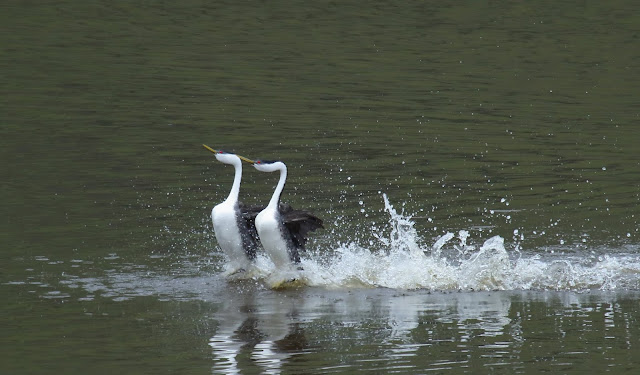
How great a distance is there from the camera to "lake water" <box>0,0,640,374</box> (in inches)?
442

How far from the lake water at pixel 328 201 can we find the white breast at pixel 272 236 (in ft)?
1.31

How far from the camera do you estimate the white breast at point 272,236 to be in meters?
13.9

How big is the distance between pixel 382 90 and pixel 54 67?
9.17 meters

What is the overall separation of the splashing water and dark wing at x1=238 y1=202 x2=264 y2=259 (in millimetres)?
214

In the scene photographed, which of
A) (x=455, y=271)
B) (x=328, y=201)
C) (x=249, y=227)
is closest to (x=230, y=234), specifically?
(x=249, y=227)

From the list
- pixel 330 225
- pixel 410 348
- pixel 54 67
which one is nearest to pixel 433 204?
pixel 330 225

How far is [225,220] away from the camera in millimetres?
14195

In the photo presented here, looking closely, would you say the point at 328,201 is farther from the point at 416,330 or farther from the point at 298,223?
the point at 416,330

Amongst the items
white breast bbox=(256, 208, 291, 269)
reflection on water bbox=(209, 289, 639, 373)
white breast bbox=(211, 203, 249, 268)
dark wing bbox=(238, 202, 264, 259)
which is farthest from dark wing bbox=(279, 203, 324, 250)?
reflection on water bbox=(209, 289, 639, 373)

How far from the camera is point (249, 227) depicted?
14695 millimetres

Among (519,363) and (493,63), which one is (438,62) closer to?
(493,63)

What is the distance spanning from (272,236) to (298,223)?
1.54 ft

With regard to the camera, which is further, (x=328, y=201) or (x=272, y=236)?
(x=328, y=201)

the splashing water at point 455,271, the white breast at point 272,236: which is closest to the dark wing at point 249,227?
the splashing water at point 455,271
